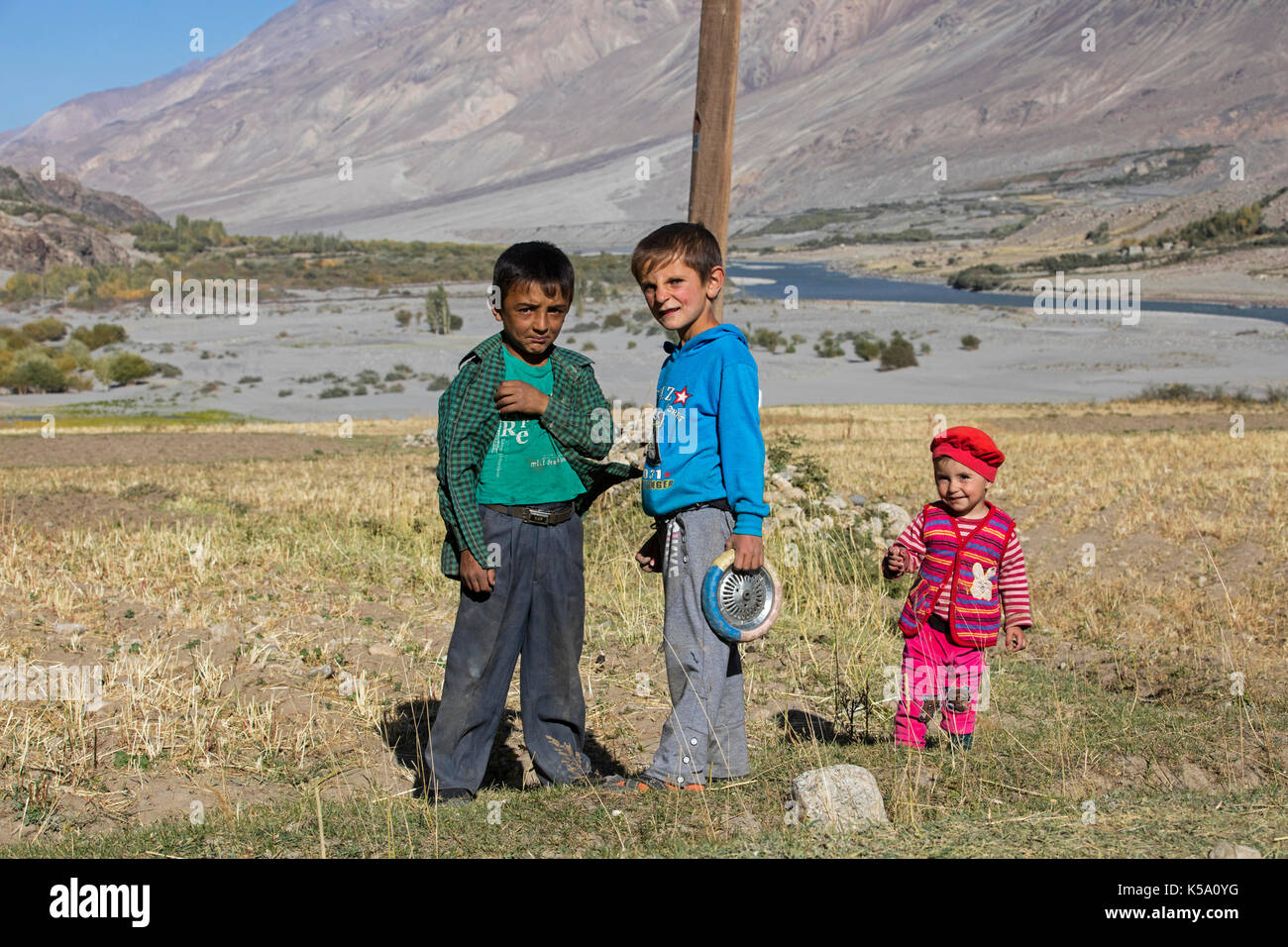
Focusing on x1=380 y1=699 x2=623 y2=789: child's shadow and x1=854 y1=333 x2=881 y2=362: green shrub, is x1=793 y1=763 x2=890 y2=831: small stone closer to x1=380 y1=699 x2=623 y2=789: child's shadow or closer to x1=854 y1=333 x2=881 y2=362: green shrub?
x1=380 y1=699 x2=623 y2=789: child's shadow

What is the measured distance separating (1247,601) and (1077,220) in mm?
106156

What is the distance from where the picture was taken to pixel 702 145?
7.56 metres

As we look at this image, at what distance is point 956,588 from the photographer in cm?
445

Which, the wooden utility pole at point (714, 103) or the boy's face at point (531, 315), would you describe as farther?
the wooden utility pole at point (714, 103)

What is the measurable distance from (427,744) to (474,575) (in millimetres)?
1309

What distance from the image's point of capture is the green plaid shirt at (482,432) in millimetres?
3996

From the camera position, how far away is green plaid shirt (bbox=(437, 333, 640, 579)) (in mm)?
3996

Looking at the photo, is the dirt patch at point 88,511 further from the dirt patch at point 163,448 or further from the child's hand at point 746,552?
the dirt patch at point 163,448

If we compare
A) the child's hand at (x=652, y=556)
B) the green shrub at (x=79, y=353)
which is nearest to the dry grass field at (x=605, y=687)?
the child's hand at (x=652, y=556)

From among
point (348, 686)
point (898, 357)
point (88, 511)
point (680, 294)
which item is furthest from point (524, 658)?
point (898, 357)

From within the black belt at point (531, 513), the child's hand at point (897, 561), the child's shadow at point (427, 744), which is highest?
the black belt at point (531, 513)

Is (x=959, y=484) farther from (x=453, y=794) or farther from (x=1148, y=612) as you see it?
(x=1148, y=612)
